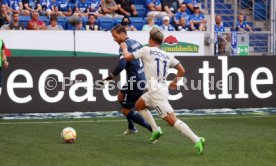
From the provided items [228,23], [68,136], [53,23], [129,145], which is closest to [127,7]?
[53,23]

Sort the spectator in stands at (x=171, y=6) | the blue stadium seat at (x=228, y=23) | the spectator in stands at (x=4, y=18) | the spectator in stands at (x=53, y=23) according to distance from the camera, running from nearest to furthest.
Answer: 1. the spectator in stands at (x=4, y=18)
2. the spectator in stands at (x=53, y=23)
3. the spectator in stands at (x=171, y=6)
4. the blue stadium seat at (x=228, y=23)

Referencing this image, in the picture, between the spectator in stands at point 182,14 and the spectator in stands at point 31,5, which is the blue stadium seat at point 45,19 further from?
the spectator in stands at point 182,14

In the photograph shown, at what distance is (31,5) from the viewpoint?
2222 centimetres

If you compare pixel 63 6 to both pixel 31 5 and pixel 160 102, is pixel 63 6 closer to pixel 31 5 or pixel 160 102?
pixel 31 5

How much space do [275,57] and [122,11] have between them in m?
6.06

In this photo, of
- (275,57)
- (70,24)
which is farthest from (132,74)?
(70,24)

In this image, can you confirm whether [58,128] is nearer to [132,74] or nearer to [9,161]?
[132,74]

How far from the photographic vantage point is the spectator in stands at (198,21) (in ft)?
76.5

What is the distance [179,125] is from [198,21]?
42.9 feet

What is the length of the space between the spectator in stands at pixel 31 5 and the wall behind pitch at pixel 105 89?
4805mm

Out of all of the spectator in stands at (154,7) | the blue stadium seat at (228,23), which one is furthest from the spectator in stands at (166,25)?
the blue stadium seat at (228,23)

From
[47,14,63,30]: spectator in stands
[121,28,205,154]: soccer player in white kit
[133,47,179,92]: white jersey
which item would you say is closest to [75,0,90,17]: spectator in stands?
[47,14,63,30]: spectator in stands

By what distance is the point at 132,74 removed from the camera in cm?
1310

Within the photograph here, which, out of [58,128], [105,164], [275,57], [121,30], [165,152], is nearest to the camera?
[105,164]
